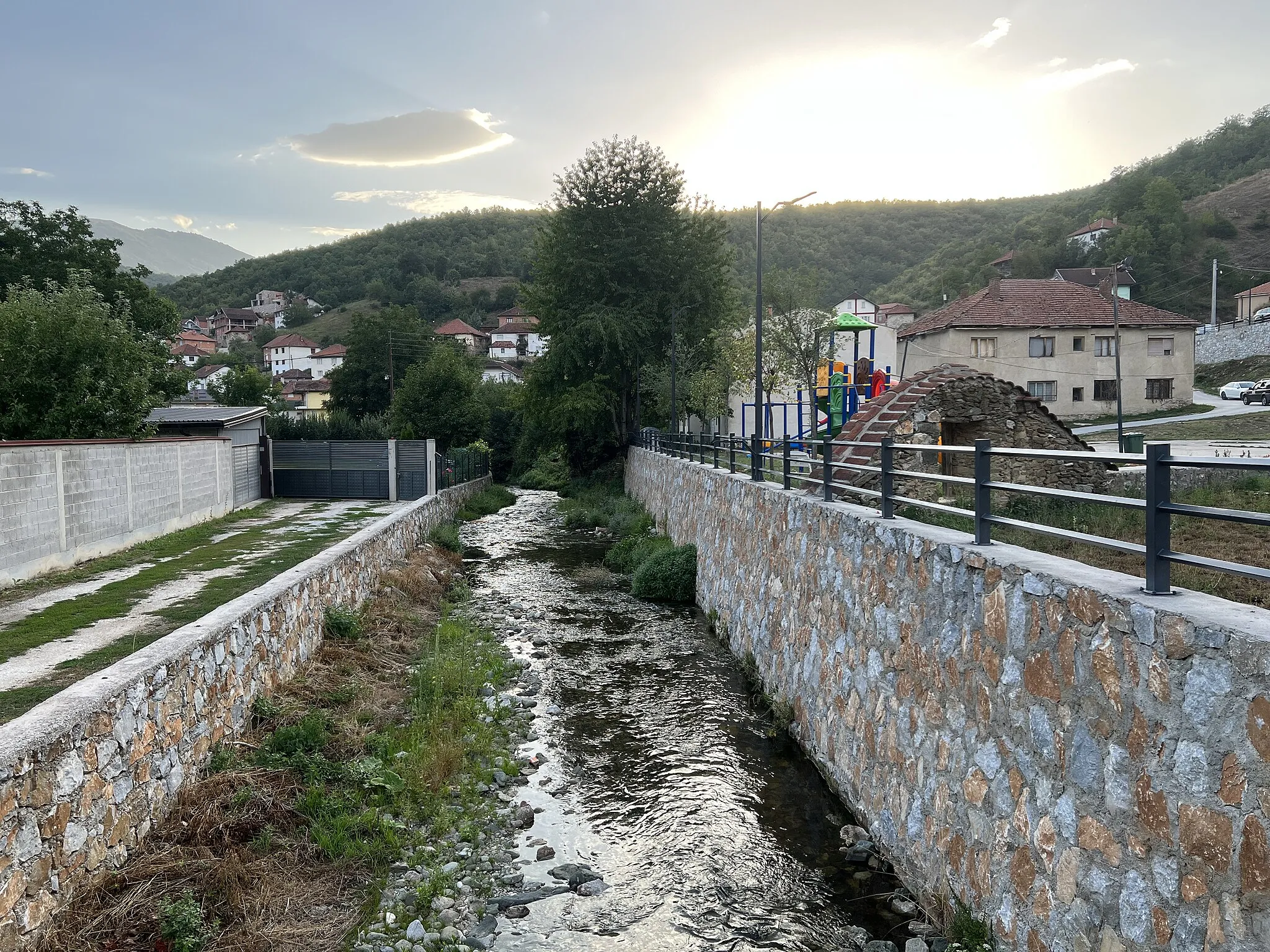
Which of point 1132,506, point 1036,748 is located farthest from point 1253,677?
point 1036,748

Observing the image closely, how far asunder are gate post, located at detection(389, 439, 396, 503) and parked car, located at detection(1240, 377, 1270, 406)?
35520 millimetres

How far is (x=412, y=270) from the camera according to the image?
123 m

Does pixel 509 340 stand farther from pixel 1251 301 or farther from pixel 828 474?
pixel 828 474

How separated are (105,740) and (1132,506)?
19.7ft

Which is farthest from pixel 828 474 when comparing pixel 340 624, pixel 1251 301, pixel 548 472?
pixel 1251 301

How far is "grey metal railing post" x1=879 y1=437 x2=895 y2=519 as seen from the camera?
7.23m

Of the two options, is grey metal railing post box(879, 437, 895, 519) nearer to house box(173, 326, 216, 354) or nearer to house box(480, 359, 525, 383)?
house box(480, 359, 525, 383)

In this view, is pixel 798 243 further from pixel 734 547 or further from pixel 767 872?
pixel 767 872

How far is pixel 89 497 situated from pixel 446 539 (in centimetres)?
905

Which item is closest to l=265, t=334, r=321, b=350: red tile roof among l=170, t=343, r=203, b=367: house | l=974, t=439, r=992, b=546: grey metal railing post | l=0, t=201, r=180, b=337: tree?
l=170, t=343, r=203, b=367: house

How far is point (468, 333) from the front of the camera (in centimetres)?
10925

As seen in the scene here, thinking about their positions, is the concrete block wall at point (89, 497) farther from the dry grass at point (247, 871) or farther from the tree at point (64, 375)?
the dry grass at point (247, 871)

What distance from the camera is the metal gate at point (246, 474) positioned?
77.1 ft

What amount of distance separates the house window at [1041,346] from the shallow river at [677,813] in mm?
37049
